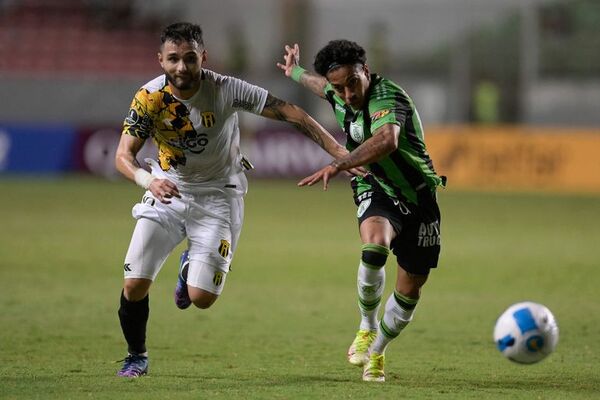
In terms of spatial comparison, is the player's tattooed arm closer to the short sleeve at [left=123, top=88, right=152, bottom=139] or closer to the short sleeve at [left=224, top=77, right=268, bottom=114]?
the short sleeve at [left=224, top=77, right=268, bottom=114]

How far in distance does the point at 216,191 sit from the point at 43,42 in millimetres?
25099

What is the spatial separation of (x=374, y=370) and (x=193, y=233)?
1.55 metres

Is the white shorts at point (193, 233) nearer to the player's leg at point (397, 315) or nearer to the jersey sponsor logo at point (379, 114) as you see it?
the player's leg at point (397, 315)

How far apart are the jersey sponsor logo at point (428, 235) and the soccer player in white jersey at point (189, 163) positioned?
2.54 feet

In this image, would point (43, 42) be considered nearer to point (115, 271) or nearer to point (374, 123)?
point (115, 271)

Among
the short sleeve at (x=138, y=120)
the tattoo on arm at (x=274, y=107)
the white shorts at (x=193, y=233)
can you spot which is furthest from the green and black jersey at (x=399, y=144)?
the short sleeve at (x=138, y=120)

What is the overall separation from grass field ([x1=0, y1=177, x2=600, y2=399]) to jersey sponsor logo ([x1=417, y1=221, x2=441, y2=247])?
2.96 ft

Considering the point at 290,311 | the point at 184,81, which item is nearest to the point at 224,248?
the point at 184,81

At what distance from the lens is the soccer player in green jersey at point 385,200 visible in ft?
23.5

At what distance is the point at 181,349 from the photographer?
868 centimetres

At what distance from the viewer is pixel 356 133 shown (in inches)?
292

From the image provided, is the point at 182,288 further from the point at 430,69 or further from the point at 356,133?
the point at 430,69

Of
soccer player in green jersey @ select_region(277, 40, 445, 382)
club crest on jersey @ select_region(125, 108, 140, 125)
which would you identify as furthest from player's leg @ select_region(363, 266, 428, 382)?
club crest on jersey @ select_region(125, 108, 140, 125)

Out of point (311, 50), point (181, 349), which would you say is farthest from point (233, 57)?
point (181, 349)
